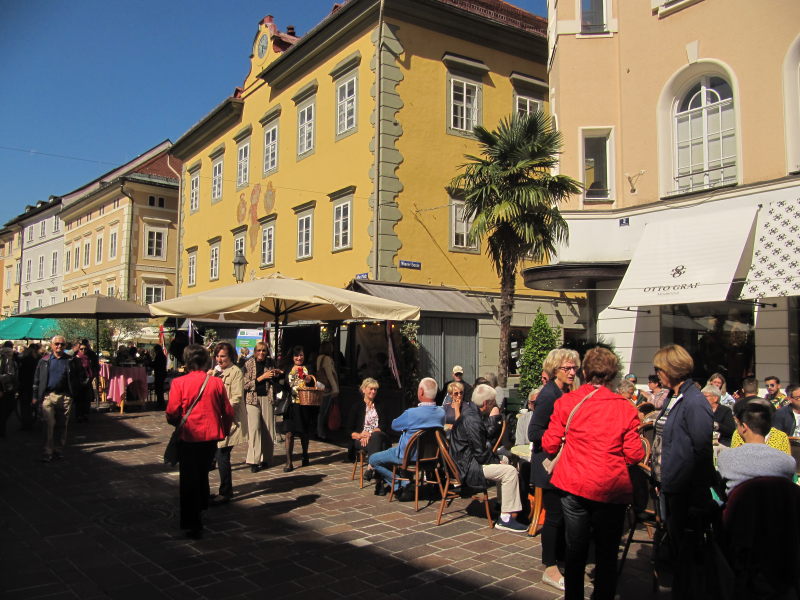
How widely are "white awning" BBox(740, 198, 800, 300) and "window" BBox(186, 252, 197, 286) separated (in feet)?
77.3

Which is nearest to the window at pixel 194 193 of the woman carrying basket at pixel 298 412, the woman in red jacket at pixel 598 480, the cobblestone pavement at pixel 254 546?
the woman carrying basket at pixel 298 412

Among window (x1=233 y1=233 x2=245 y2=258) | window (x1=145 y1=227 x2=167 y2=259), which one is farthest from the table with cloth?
window (x1=145 y1=227 x2=167 y2=259)

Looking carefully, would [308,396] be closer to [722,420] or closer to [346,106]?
→ [722,420]

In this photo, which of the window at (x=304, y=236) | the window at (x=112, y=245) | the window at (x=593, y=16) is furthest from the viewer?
the window at (x=112, y=245)

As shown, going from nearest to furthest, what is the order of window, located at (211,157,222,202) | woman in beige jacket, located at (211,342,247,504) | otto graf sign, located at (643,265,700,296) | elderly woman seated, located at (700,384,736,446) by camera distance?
woman in beige jacket, located at (211,342,247,504)
elderly woman seated, located at (700,384,736,446)
otto graf sign, located at (643,265,700,296)
window, located at (211,157,222,202)

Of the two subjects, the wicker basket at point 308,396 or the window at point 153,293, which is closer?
the wicker basket at point 308,396

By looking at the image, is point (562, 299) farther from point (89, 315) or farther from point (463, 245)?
point (89, 315)

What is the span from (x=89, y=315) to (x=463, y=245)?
388 inches

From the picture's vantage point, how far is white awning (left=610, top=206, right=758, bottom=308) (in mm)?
10562

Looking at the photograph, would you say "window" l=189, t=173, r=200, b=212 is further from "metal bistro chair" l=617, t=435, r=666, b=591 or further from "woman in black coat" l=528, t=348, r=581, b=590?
"metal bistro chair" l=617, t=435, r=666, b=591

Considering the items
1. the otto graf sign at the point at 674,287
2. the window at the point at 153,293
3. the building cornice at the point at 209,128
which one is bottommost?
the otto graf sign at the point at 674,287

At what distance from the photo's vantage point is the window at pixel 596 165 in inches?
541

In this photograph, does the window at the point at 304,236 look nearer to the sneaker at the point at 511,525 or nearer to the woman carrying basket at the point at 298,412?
the woman carrying basket at the point at 298,412

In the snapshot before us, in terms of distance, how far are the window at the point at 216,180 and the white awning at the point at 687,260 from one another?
A: 18.8m
